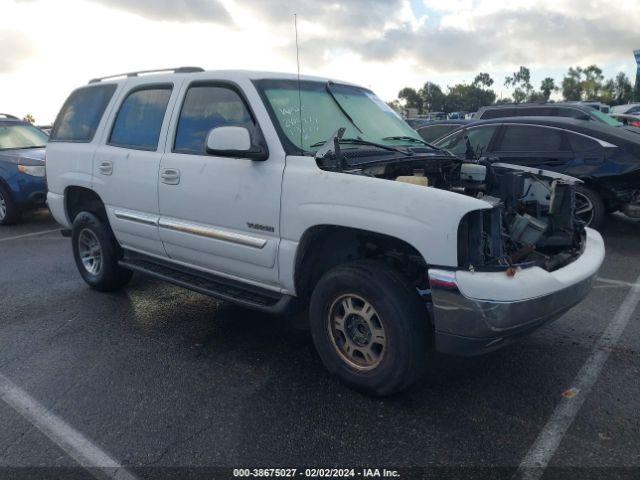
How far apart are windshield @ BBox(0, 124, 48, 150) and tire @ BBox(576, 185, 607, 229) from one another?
913 cm

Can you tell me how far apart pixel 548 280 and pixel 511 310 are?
35 centimetres

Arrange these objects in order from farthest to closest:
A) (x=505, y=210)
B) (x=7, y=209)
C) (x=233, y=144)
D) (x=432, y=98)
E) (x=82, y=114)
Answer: (x=432, y=98)
(x=7, y=209)
(x=82, y=114)
(x=505, y=210)
(x=233, y=144)

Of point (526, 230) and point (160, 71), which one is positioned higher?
point (160, 71)

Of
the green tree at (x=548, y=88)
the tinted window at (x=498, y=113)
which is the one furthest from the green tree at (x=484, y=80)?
the tinted window at (x=498, y=113)

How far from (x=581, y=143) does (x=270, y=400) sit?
6.08 metres

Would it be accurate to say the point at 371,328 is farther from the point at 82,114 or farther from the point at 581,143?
the point at 581,143

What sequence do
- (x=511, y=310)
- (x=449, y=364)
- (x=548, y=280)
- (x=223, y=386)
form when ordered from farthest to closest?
(x=449, y=364)
(x=223, y=386)
(x=548, y=280)
(x=511, y=310)

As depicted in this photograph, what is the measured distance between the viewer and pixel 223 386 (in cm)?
340

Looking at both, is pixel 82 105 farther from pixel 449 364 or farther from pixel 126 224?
pixel 449 364

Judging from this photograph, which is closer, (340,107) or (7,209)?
(340,107)

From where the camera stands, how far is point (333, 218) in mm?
3146

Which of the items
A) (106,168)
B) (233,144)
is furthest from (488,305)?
(106,168)

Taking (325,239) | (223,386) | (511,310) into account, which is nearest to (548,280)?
(511,310)

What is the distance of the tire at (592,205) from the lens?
723cm
